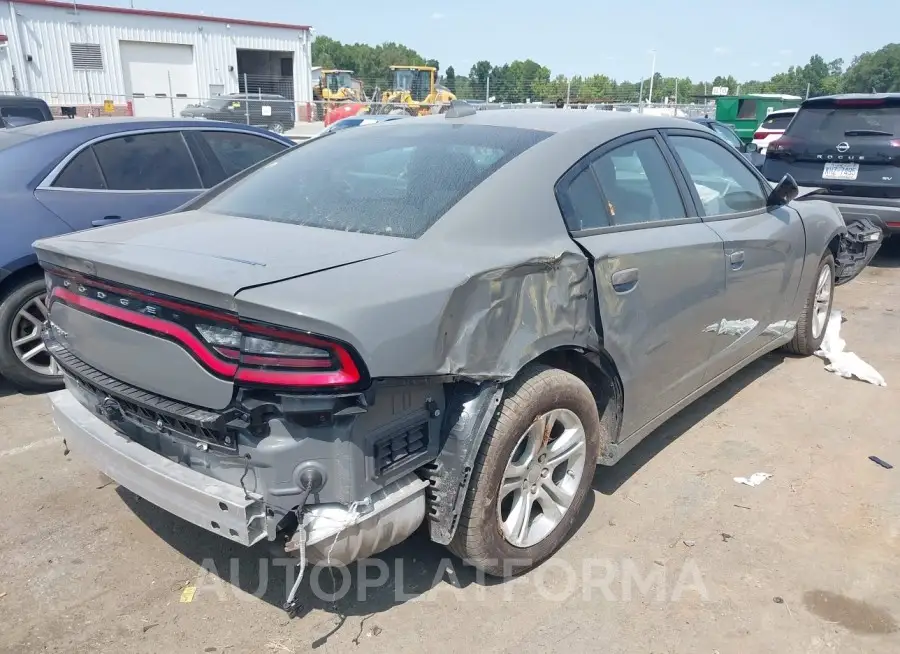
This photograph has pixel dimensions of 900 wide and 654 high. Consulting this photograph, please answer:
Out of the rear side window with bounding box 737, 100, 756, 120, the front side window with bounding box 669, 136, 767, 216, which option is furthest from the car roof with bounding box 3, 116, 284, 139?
the rear side window with bounding box 737, 100, 756, 120

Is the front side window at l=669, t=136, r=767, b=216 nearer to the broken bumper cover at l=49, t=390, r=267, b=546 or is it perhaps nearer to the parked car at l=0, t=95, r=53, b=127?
the broken bumper cover at l=49, t=390, r=267, b=546

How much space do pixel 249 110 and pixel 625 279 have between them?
25.9 m

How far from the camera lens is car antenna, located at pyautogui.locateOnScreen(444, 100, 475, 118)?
11.4 ft

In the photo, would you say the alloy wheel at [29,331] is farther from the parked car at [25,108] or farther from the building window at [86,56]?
the building window at [86,56]

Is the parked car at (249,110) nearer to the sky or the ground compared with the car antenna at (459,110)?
nearer to the ground

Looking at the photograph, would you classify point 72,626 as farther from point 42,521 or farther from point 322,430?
point 322,430

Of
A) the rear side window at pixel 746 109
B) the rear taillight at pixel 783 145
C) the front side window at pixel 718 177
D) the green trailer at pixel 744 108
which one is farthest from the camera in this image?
the rear side window at pixel 746 109

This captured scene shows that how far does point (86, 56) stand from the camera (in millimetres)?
29141

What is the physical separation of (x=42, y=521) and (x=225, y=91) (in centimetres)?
3319

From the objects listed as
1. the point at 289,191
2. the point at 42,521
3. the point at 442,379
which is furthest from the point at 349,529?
the point at 42,521

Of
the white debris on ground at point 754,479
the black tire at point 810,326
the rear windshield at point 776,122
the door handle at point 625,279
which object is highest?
the rear windshield at point 776,122

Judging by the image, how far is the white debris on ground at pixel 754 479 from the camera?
137 inches

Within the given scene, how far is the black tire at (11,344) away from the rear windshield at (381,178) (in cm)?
168

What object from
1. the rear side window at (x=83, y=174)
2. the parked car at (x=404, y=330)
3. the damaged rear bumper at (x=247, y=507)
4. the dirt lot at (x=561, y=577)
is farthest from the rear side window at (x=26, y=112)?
the damaged rear bumper at (x=247, y=507)
